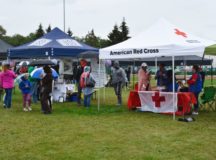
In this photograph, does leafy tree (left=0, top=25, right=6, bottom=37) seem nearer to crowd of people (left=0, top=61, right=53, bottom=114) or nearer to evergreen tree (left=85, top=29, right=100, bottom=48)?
evergreen tree (left=85, top=29, right=100, bottom=48)

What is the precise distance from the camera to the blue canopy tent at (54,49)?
17.1 m

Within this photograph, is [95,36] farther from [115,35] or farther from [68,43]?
[68,43]

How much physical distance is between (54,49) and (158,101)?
5.94 metres

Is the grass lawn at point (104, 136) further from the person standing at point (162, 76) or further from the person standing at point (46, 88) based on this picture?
the person standing at point (162, 76)

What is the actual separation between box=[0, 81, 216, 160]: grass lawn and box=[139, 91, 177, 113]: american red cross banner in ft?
1.41

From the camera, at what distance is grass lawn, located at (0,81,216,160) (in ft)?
23.8

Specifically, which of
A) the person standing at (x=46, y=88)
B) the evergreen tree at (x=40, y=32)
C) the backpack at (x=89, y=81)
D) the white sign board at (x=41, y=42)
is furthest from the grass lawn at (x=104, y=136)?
the evergreen tree at (x=40, y=32)

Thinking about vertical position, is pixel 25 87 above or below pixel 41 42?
below

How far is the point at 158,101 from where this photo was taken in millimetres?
13023

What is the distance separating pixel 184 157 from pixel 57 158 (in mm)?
2203

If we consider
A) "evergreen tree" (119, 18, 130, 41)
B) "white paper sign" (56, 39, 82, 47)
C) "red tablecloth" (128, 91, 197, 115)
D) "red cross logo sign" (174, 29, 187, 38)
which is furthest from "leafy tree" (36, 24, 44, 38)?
"red tablecloth" (128, 91, 197, 115)

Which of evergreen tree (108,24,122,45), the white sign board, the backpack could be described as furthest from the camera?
evergreen tree (108,24,122,45)

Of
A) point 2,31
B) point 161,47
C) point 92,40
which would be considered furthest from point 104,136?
point 2,31

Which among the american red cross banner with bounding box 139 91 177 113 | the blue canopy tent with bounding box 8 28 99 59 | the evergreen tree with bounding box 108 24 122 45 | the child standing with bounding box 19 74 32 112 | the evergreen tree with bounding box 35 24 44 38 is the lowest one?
the american red cross banner with bounding box 139 91 177 113
